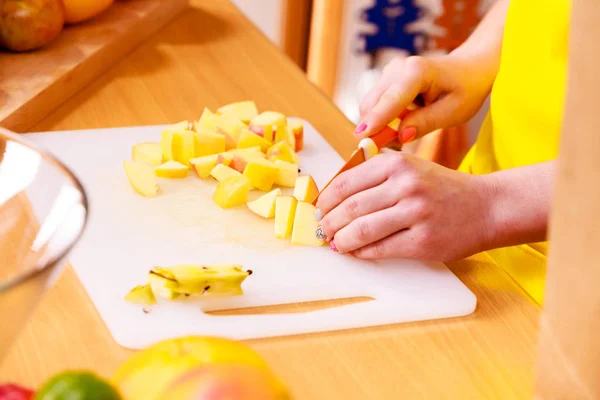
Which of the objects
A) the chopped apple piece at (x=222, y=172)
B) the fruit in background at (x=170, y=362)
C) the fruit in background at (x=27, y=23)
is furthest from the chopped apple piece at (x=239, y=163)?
the fruit in background at (x=170, y=362)

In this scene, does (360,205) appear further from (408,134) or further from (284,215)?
(408,134)

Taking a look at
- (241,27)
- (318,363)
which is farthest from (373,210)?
(241,27)

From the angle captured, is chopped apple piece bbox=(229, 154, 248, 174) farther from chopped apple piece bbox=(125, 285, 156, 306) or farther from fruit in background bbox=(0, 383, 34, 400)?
fruit in background bbox=(0, 383, 34, 400)

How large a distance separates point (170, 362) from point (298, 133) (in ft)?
2.55

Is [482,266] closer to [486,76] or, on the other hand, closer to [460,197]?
[460,197]

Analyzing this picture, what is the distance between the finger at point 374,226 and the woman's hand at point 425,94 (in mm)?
233

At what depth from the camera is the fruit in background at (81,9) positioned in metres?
1.40

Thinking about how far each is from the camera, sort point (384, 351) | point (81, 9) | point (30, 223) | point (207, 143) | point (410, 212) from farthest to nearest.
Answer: point (81, 9) < point (207, 143) < point (410, 212) < point (384, 351) < point (30, 223)

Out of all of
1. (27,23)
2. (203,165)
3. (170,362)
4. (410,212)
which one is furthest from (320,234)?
(27,23)

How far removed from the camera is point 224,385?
42cm

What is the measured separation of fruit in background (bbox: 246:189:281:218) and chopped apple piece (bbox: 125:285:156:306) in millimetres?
252

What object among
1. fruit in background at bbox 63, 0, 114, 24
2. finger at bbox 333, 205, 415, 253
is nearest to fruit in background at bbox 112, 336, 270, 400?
finger at bbox 333, 205, 415, 253

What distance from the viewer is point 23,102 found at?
117 cm

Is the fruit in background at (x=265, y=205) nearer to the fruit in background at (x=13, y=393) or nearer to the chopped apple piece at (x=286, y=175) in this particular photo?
the chopped apple piece at (x=286, y=175)
